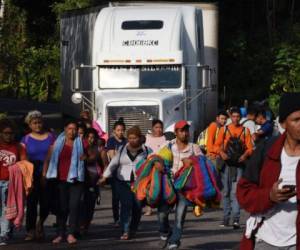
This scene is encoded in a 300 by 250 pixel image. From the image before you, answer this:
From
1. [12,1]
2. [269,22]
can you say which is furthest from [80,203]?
[12,1]

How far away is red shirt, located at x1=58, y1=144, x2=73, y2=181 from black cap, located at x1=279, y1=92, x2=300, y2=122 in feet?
24.4

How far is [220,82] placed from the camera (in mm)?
36562

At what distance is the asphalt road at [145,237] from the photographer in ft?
43.4

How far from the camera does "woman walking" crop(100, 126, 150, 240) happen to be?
14.0 metres

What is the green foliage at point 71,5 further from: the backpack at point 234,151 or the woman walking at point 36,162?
the woman walking at point 36,162

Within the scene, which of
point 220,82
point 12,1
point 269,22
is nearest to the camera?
point 220,82

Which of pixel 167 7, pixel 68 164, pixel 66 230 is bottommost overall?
pixel 66 230

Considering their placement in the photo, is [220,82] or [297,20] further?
[297,20]

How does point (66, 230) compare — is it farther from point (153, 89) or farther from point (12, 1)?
point (12, 1)

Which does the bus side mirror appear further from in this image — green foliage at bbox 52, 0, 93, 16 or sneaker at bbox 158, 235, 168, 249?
green foliage at bbox 52, 0, 93, 16

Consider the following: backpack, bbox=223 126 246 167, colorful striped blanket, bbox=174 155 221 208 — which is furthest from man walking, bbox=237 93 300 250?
backpack, bbox=223 126 246 167

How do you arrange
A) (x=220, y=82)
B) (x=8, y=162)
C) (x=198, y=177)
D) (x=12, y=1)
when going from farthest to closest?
(x=12, y=1), (x=220, y=82), (x=8, y=162), (x=198, y=177)

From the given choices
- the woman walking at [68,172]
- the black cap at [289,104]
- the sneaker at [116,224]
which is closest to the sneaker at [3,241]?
the woman walking at [68,172]

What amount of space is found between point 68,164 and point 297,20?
3489cm
